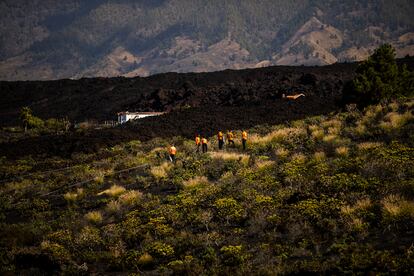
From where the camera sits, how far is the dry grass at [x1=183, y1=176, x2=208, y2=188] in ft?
59.7

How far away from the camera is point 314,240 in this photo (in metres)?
10.7

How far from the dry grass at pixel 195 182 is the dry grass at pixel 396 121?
883cm

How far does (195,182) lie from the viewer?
60.3 feet

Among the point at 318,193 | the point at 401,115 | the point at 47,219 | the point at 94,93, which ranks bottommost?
the point at 47,219

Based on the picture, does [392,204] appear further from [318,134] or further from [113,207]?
[318,134]

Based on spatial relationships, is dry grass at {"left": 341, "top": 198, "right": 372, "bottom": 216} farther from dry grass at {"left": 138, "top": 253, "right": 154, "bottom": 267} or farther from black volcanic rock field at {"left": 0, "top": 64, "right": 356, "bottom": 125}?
black volcanic rock field at {"left": 0, "top": 64, "right": 356, "bottom": 125}

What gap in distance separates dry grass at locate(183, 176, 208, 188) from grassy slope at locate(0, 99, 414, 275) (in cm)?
5

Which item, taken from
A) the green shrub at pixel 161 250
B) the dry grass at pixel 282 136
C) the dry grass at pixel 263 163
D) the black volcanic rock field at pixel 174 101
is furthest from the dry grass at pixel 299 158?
the black volcanic rock field at pixel 174 101

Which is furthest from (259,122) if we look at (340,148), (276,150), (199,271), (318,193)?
(199,271)

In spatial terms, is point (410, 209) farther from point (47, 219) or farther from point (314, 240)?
point (47, 219)

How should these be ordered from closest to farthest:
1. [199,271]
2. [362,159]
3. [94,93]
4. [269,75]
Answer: [199,271] → [362,159] → [269,75] → [94,93]

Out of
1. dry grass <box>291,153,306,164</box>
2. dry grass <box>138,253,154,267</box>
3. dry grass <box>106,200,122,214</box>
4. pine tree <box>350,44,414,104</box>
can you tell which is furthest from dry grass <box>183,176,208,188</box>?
pine tree <box>350,44,414,104</box>

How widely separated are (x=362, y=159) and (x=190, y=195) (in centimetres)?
654

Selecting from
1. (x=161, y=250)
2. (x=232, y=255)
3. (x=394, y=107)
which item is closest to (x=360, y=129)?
(x=394, y=107)
